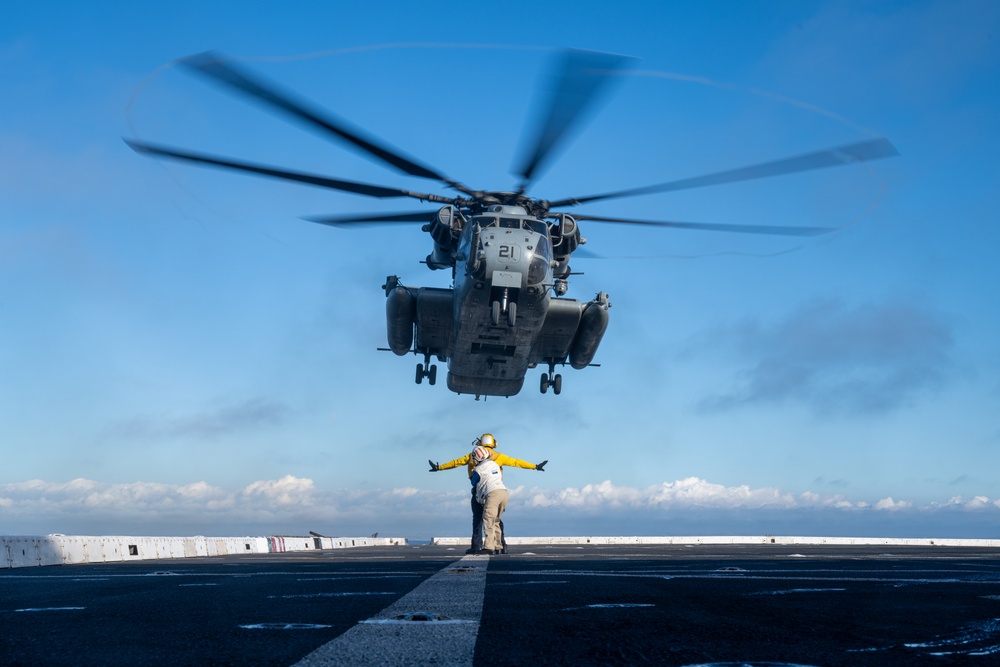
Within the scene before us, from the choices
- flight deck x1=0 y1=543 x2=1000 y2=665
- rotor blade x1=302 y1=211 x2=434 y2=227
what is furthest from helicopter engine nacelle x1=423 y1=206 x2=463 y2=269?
flight deck x1=0 y1=543 x2=1000 y2=665

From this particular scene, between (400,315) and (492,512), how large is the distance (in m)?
8.53

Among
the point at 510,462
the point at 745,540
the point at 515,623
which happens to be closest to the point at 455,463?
the point at 510,462

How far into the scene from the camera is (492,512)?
52.6 feet

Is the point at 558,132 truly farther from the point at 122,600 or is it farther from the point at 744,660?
the point at 744,660

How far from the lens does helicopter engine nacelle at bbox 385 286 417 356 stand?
23188 mm

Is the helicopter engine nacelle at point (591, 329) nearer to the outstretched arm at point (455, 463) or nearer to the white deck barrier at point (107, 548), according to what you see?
the outstretched arm at point (455, 463)

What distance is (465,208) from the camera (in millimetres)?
22891

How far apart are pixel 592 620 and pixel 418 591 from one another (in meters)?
2.59

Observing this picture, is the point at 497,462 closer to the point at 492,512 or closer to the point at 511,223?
the point at 492,512

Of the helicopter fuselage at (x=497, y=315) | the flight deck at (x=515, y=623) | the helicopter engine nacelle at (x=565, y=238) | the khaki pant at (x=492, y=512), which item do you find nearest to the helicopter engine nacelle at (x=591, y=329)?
the helicopter fuselage at (x=497, y=315)

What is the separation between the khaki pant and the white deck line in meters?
9.36

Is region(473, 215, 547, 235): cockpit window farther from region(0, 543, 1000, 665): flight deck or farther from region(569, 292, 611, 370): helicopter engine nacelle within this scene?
A: region(0, 543, 1000, 665): flight deck

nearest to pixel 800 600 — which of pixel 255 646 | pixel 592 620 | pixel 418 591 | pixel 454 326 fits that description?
pixel 592 620

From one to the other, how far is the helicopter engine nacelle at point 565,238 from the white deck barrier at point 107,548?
40.0ft
